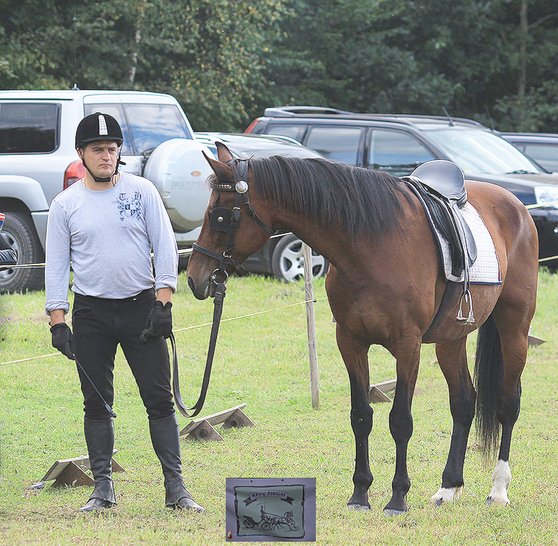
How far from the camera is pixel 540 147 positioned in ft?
49.1

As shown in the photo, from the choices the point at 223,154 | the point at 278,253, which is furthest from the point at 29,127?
the point at 223,154

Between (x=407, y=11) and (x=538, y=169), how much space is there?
13.5 meters

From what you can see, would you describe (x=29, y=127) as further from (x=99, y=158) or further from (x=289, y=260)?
(x=99, y=158)

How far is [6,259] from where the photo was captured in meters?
4.29

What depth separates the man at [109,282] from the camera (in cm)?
394

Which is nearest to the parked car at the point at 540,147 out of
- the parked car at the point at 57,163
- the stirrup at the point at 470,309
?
the parked car at the point at 57,163

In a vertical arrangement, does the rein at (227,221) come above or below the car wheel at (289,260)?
above

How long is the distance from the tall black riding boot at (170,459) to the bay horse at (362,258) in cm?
79

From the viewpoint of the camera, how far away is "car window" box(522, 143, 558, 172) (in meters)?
14.6

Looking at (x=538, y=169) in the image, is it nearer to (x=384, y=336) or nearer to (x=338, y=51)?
(x=384, y=336)

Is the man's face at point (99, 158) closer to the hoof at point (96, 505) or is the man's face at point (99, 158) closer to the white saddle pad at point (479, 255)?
the hoof at point (96, 505)

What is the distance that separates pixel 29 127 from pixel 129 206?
5737 millimetres

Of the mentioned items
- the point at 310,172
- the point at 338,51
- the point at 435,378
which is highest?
the point at 338,51

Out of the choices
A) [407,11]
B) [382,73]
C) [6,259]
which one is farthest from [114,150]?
[407,11]
